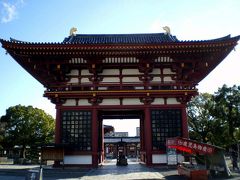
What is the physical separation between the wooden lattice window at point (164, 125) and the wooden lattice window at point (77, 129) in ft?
16.3

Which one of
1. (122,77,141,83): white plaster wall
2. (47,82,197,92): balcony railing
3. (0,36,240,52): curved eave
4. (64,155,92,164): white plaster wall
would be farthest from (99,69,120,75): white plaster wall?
(64,155,92,164): white plaster wall

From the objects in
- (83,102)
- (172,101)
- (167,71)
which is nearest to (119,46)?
(167,71)

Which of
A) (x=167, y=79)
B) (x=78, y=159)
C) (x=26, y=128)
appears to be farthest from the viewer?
(x=26, y=128)

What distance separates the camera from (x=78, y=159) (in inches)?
808

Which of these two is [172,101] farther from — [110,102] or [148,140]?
[110,102]

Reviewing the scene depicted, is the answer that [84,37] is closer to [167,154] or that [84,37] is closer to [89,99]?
[89,99]

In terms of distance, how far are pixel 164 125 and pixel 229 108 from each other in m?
17.7

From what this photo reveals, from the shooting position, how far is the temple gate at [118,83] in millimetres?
19938

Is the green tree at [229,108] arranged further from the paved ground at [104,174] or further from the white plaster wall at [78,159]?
the white plaster wall at [78,159]

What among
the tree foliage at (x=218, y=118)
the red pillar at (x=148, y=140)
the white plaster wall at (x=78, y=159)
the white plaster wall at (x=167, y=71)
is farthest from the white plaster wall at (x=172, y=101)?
the tree foliage at (x=218, y=118)

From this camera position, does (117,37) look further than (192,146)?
Yes

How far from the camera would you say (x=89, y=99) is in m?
21.4

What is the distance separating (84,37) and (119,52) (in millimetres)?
9228

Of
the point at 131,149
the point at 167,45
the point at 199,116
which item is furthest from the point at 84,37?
the point at 131,149
